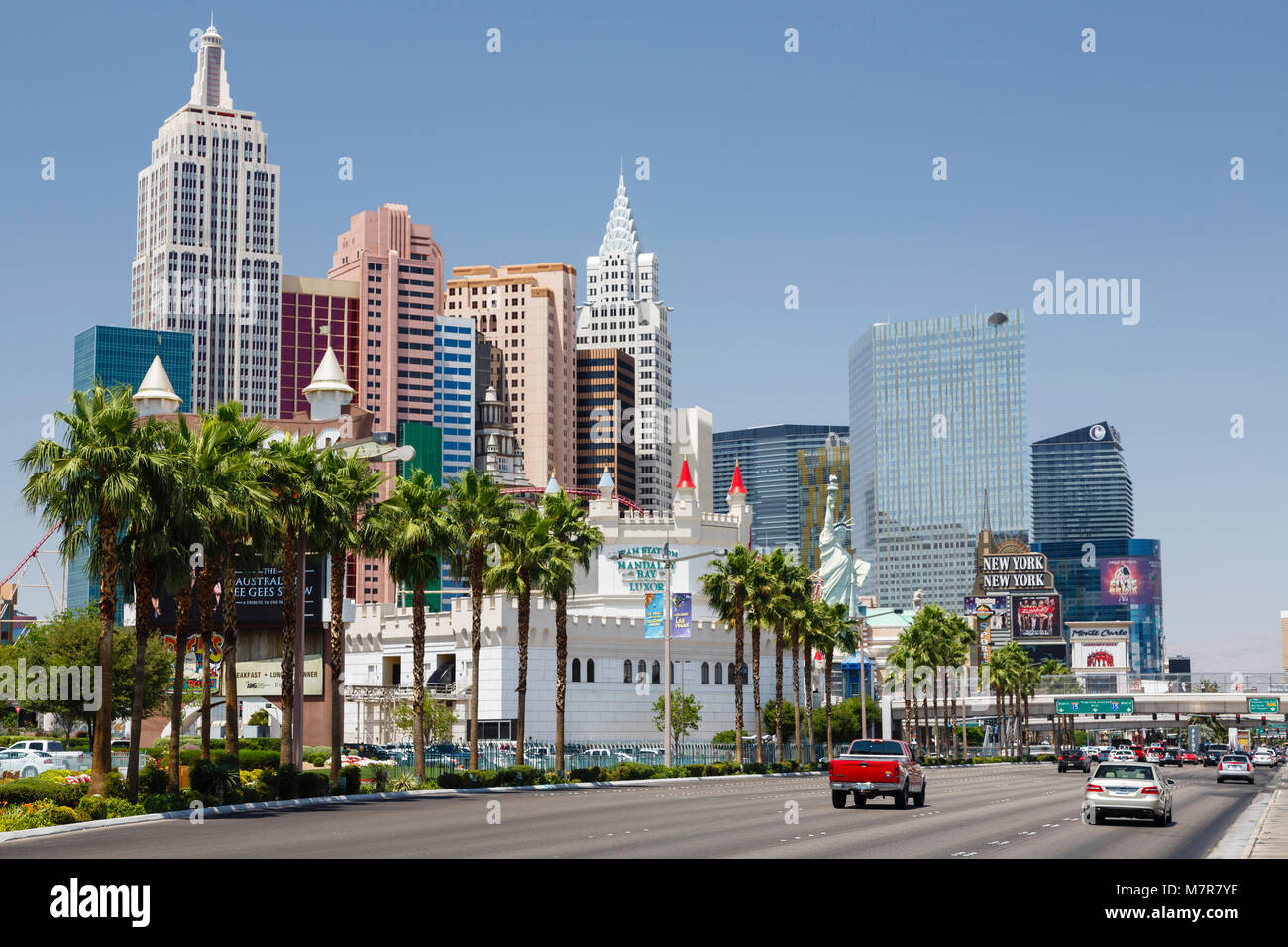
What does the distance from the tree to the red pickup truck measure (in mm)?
55357

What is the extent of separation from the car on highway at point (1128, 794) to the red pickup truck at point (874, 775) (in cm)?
684

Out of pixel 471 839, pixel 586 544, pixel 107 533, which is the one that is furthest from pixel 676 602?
pixel 471 839

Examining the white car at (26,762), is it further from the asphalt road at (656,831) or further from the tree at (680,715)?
the tree at (680,715)

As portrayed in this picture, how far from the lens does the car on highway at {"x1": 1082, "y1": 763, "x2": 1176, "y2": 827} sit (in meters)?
33.7

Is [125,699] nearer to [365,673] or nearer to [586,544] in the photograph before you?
[365,673]

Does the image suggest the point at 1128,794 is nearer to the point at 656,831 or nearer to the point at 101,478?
the point at 656,831

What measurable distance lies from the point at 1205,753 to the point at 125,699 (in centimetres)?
8008

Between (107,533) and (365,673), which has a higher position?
(107,533)

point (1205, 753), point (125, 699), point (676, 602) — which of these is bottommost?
point (1205, 753)

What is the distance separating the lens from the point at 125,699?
8500 centimetres

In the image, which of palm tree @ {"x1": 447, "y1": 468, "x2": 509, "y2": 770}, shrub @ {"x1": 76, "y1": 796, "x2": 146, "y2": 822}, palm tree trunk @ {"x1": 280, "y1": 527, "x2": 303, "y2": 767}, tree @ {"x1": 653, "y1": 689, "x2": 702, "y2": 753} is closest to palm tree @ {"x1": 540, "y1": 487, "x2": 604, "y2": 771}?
palm tree @ {"x1": 447, "y1": 468, "x2": 509, "y2": 770}

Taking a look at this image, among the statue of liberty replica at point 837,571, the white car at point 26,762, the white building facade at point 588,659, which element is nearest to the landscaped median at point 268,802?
the white car at point 26,762

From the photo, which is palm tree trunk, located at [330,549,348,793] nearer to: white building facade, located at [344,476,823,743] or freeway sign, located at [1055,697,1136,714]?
white building facade, located at [344,476,823,743]

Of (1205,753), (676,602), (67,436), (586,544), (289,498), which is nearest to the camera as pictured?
(67,436)
